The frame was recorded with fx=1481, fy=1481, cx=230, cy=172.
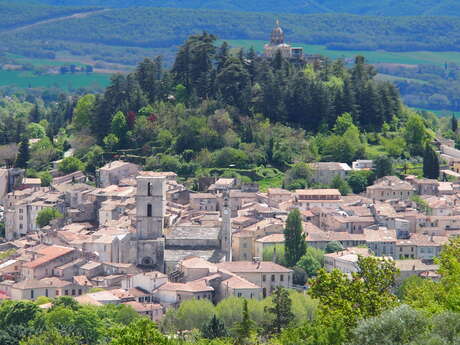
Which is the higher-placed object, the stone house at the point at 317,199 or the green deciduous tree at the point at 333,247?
the stone house at the point at 317,199

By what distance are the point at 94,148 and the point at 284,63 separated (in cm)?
1607

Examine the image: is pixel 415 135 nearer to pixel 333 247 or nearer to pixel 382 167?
pixel 382 167

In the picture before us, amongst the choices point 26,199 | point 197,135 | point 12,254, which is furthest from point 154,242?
point 197,135

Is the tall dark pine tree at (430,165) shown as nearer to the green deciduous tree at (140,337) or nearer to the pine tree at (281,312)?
the pine tree at (281,312)

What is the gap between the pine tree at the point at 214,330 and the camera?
192ft

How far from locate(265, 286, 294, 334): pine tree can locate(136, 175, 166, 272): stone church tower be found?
12.3 meters

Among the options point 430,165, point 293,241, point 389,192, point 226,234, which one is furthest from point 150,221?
point 430,165

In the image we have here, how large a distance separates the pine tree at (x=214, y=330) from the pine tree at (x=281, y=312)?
6.80 ft

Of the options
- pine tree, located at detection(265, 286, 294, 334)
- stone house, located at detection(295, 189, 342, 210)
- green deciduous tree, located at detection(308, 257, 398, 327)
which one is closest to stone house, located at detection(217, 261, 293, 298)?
pine tree, located at detection(265, 286, 294, 334)

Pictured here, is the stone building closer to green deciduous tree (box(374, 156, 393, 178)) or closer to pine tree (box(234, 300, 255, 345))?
green deciduous tree (box(374, 156, 393, 178))

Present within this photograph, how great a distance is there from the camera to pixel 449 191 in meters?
87.0

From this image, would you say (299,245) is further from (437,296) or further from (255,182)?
(437,296)

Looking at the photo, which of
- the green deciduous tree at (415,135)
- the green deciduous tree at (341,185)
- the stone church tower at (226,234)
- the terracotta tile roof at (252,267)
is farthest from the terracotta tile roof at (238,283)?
the green deciduous tree at (415,135)

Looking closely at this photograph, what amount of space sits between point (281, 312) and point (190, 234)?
46.1 ft
